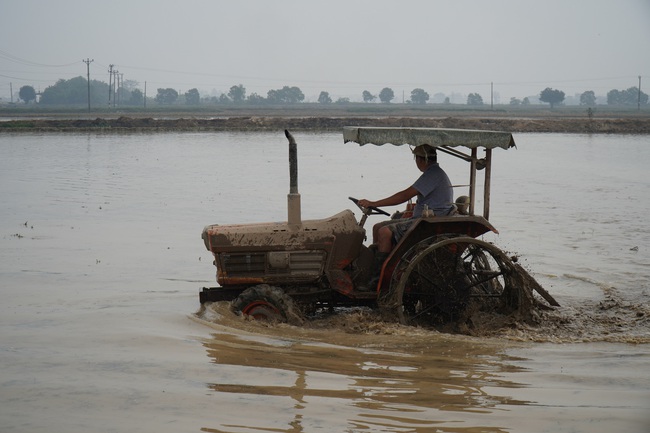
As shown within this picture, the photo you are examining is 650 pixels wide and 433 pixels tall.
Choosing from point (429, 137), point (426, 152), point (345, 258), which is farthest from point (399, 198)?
point (345, 258)

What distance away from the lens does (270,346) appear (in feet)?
22.8

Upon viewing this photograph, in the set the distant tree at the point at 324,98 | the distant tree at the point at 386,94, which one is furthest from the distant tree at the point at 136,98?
the distant tree at the point at 386,94

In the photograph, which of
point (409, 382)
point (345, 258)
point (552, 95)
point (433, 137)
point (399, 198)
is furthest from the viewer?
point (552, 95)

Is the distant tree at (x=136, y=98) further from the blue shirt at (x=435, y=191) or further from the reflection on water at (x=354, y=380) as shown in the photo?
the reflection on water at (x=354, y=380)

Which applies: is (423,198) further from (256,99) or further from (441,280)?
(256,99)

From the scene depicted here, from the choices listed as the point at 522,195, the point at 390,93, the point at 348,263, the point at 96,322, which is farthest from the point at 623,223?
the point at 390,93

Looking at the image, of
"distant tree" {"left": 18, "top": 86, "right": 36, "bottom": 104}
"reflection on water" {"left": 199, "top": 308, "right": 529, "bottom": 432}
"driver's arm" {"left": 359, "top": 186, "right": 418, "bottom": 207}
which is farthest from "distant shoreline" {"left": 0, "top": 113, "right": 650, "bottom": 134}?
"distant tree" {"left": 18, "top": 86, "right": 36, "bottom": 104}

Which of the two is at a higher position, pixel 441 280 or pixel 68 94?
pixel 68 94

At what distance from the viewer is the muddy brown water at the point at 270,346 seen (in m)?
5.41

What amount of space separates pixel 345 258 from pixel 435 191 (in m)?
1.01

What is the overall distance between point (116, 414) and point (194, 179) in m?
18.3

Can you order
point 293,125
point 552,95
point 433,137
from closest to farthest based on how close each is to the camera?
point 433,137 < point 293,125 < point 552,95

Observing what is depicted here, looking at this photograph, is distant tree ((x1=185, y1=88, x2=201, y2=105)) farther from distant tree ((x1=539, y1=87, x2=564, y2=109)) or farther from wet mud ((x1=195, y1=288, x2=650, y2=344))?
wet mud ((x1=195, y1=288, x2=650, y2=344))

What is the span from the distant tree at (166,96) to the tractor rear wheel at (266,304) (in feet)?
582
